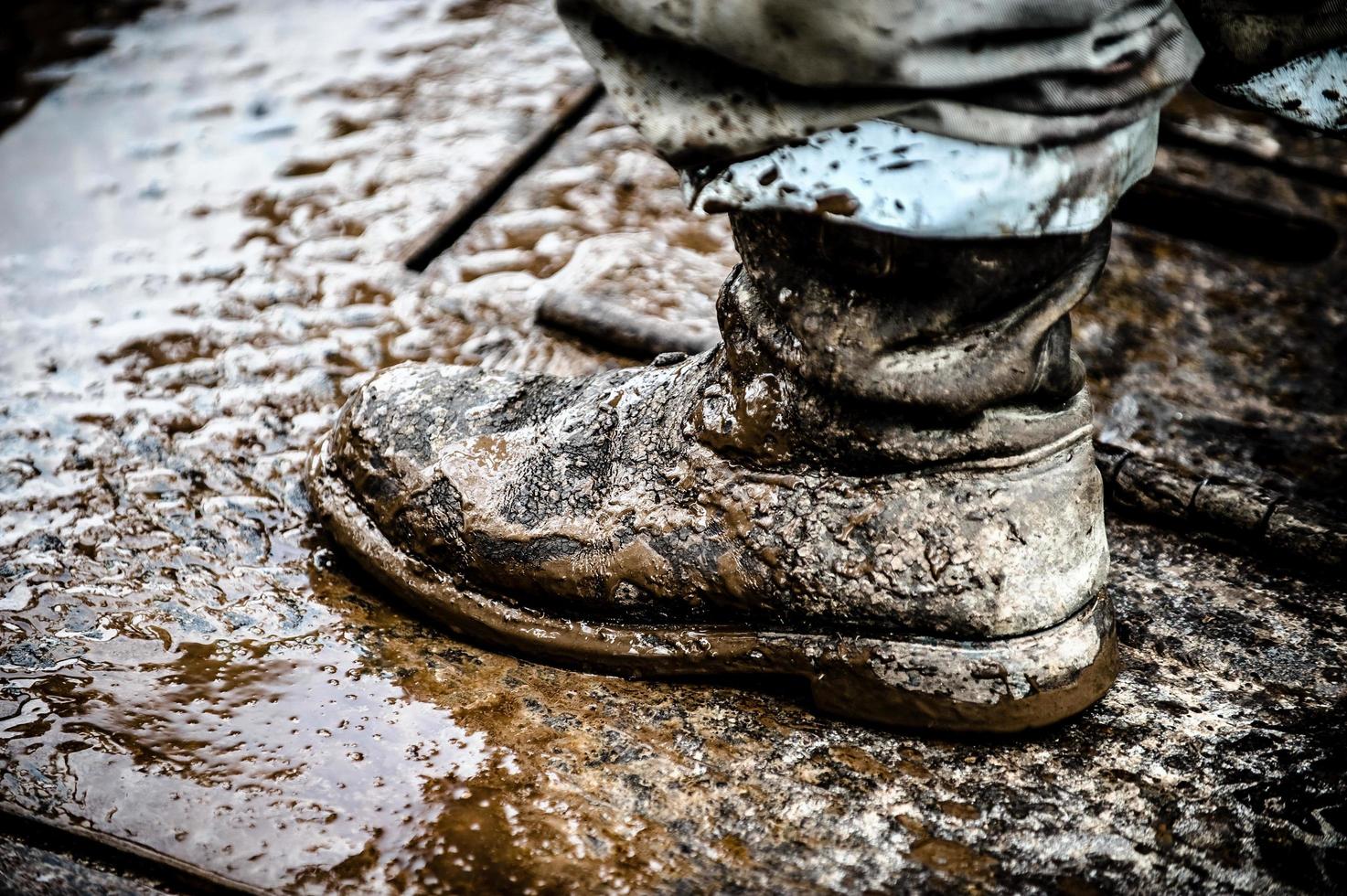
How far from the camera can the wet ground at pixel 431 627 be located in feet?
3.42

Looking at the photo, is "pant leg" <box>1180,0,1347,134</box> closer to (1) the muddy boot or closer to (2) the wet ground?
(1) the muddy boot

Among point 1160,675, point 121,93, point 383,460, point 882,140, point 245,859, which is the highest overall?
point 882,140

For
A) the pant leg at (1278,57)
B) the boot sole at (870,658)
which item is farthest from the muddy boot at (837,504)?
the pant leg at (1278,57)

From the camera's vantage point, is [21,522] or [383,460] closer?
[383,460]

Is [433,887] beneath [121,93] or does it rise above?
beneath

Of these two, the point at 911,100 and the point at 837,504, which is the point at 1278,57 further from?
the point at 837,504

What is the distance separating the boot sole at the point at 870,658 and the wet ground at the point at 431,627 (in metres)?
0.04

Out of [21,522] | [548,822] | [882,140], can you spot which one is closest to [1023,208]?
[882,140]

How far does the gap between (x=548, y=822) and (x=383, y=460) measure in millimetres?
478

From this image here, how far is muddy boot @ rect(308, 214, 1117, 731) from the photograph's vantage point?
1059mm

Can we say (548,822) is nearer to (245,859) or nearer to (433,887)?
(433,887)

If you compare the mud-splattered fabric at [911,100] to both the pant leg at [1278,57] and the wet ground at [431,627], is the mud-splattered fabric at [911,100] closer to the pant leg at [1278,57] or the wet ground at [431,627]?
the pant leg at [1278,57]

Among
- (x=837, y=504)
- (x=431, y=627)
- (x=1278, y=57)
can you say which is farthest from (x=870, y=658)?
(x=1278, y=57)

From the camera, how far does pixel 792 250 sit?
3.57 feet
